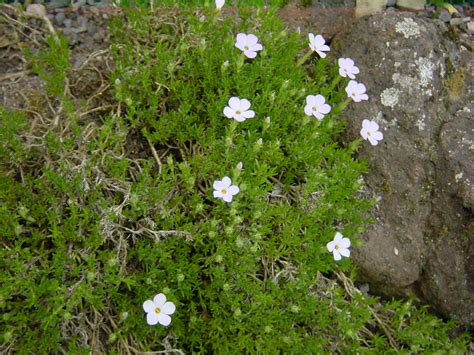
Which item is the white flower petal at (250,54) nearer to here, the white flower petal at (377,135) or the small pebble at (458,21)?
the white flower petal at (377,135)

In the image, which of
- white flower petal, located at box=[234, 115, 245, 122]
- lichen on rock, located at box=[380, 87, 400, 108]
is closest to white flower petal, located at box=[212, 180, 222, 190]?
white flower petal, located at box=[234, 115, 245, 122]

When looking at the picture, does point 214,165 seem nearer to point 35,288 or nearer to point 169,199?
point 169,199

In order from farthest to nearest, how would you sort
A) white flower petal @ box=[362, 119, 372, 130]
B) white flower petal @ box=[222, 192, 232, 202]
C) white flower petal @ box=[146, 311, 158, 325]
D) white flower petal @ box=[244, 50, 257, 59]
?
white flower petal @ box=[362, 119, 372, 130], white flower petal @ box=[244, 50, 257, 59], white flower petal @ box=[222, 192, 232, 202], white flower petal @ box=[146, 311, 158, 325]

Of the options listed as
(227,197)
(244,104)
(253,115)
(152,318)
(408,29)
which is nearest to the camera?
(152,318)

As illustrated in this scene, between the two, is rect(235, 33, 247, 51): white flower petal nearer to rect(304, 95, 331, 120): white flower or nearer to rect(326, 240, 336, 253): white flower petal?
rect(304, 95, 331, 120): white flower

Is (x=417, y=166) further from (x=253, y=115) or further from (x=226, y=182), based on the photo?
(x=226, y=182)

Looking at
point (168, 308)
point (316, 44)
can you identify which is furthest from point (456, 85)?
point (168, 308)
